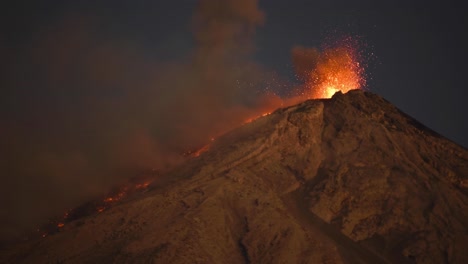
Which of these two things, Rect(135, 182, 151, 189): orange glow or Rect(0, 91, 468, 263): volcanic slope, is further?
Rect(135, 182, 151, 189): orange glow

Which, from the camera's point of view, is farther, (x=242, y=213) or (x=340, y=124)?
(x=340, y=124)

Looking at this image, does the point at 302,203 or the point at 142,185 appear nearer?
the point at 302,203

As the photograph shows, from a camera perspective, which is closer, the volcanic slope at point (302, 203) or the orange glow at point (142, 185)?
the volcanic slope at point (302, 203)

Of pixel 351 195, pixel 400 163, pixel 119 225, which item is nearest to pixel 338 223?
pixel 351 195

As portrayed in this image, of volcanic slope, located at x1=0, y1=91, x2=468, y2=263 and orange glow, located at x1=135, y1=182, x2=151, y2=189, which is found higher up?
orange glow, located at x1=135, y1=182, x2=151, y2=189

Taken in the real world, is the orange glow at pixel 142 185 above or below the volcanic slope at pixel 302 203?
above

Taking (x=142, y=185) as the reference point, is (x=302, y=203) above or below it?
below

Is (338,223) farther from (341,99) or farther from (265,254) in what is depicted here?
(341,99)

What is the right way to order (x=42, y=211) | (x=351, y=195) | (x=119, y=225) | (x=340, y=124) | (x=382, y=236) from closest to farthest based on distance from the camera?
(x=119, y=225) < (x=382, y=236) < (x=351, y=195) < (x=42, y=211) < (x=340, y=124)
